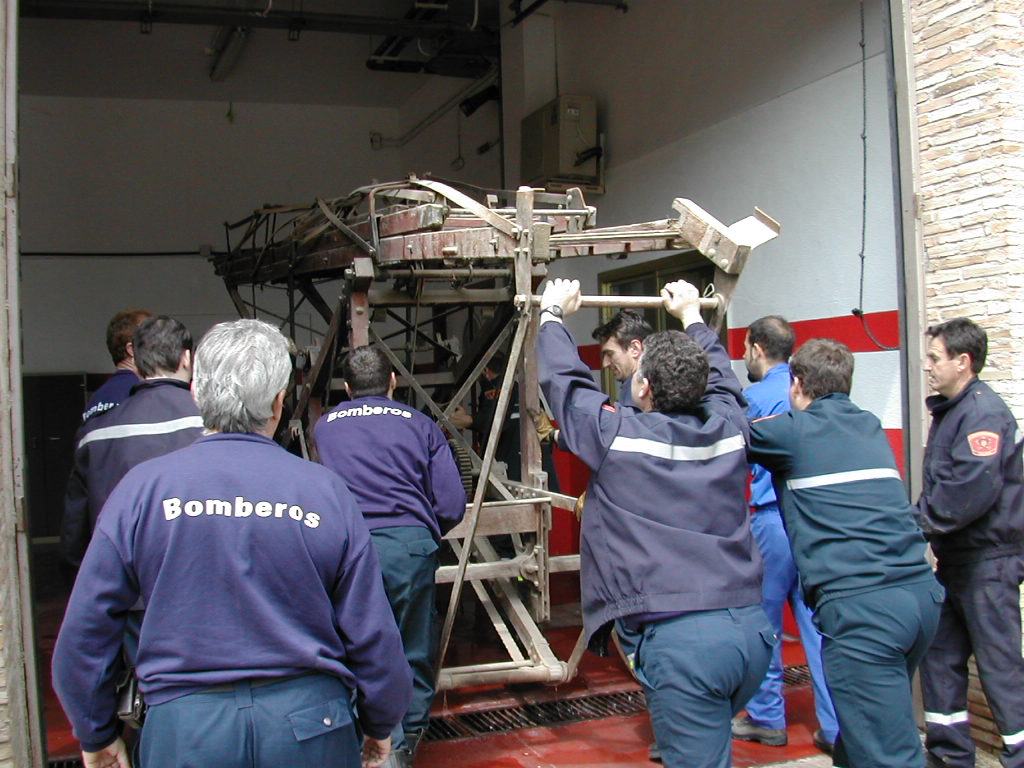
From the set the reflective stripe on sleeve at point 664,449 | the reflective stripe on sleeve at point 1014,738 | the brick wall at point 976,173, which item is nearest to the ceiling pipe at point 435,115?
the brick wall at point 976,173

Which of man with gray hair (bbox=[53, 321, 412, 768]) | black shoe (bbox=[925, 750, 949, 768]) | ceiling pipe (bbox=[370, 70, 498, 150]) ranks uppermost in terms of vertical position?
ceiling pipe (bbox=[370, 70, 498, 150])

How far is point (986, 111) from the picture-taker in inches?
166

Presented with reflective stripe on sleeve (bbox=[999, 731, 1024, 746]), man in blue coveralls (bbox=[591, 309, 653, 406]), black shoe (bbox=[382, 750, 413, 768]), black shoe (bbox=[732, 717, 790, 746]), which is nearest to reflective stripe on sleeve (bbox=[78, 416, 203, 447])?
black shoe (bbox=[382, 750, 413, 768])

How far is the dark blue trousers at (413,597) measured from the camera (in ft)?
13.1

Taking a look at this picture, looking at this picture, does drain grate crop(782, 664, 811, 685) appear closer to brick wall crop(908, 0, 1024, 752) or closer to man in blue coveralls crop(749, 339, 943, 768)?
brick wall crop(908, 0, 1024, 752)

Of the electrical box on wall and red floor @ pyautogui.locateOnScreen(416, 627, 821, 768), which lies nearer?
red floor @ pyautogui.locateOnScreen(416, 627, 821, 768)

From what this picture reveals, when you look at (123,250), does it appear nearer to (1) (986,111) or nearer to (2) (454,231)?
(2) (454,231)

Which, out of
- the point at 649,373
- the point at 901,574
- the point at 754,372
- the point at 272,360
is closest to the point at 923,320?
the point at 754,372

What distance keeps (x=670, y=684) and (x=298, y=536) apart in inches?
51.4

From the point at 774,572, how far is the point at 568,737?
129 centimetres

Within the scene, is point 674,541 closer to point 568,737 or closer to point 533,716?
point 568,737

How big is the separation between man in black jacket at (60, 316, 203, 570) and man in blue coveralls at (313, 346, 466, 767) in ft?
2.95

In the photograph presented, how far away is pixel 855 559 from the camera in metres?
3.29

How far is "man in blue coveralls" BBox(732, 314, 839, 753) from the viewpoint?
4.26 meters
